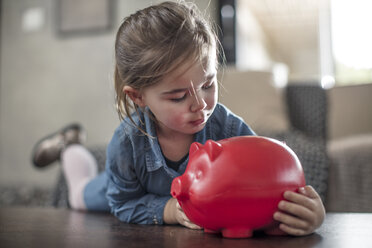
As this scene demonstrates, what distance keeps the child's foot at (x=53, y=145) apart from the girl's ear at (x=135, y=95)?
2.65 ft

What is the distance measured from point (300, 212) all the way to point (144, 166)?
1.31 feet

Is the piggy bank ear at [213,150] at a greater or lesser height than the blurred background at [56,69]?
lesser

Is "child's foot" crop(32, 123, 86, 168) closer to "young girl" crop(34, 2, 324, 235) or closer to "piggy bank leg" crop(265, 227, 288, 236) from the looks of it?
"young girl" crop(34, 2, 324, 235)

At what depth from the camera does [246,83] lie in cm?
220

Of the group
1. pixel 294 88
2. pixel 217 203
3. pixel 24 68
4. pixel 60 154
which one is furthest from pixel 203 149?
pixel 24 68

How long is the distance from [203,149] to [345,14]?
13.7 ft

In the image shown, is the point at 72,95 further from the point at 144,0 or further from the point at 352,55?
the point at 352,55

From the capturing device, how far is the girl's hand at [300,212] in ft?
1.94

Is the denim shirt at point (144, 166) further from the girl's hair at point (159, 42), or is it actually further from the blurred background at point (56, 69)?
the blurred background at point (56, 69)

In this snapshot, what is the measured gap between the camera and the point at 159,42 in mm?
710

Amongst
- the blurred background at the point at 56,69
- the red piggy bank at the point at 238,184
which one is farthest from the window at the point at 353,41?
the red piggy bank at the point at 238,184

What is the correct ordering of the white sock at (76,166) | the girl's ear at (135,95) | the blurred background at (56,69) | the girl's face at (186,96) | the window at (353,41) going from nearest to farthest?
the girl's face at (186,96), the girl's ear at (135,95), the white sock at (76,166), the blurred background at (56,69), the window at (353,41)

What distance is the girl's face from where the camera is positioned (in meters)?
0.68

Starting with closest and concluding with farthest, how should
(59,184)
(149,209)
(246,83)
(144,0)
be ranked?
(149,209) < (59,184) < (246,83) < (144,0)
